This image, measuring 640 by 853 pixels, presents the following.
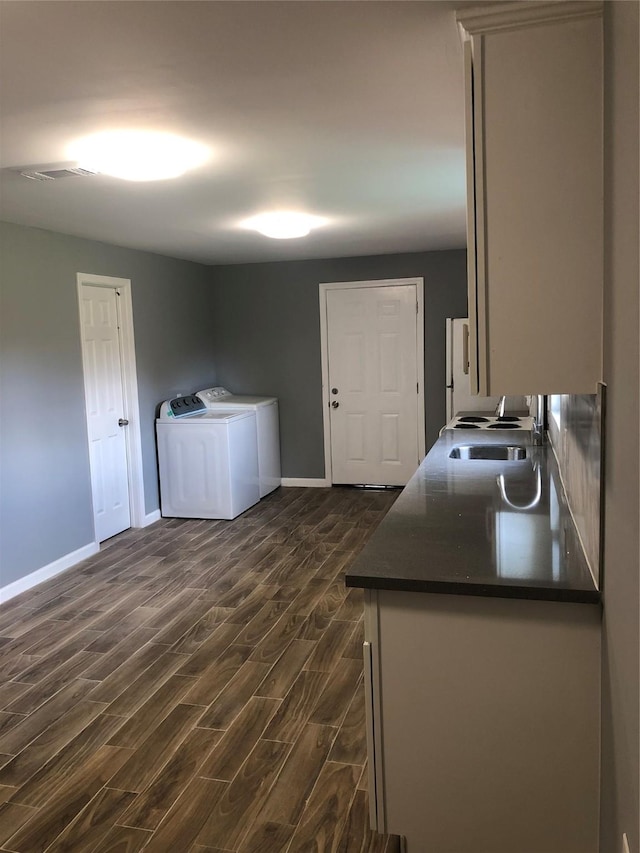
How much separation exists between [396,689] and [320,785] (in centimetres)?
69

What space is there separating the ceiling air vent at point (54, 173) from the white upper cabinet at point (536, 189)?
187cm

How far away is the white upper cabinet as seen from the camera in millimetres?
1638

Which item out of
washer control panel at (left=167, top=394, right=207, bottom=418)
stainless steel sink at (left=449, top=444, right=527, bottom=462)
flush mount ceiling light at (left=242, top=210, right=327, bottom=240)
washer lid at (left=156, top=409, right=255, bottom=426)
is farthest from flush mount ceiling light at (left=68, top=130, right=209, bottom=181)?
washer control panel at (left=167, top=394, right=207, bottom=418)

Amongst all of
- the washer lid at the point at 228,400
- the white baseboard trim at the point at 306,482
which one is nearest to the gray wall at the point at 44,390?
the washer lid at the point at 228,400

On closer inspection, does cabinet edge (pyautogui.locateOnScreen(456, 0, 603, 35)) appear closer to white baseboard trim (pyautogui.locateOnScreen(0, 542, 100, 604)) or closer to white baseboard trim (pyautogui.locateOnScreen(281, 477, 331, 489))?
white baseboard trim (pyautogui.locateOnScreen(0, 542, 100, 604))

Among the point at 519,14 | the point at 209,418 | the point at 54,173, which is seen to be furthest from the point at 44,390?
the point at 519,14

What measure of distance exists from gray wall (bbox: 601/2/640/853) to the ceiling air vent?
2.21 meters

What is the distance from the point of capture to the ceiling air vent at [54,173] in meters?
2.94

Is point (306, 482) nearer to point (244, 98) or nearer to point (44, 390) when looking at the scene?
point (44, 390)

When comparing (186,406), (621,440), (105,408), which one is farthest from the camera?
(186,406)

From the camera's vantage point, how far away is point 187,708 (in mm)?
2848

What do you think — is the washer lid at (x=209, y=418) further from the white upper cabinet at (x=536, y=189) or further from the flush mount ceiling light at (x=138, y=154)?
the white upper cabinet at (x=536, y=189)

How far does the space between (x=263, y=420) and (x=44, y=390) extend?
239 centimetres

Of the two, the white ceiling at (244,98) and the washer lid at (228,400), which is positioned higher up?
the white ceiling at (244,98)
